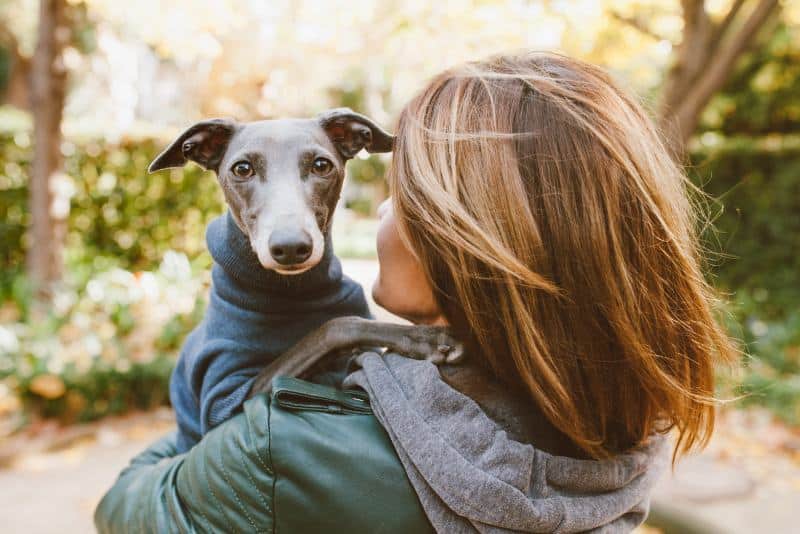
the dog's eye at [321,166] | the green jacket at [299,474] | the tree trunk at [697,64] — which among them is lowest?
the green jacket at [299,474]

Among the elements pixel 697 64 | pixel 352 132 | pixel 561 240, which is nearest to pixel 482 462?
pixel 561 240

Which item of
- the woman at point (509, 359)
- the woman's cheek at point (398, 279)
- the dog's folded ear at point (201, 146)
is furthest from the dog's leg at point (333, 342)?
the dog's folded ear at point (201, 146)

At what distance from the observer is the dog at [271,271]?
156 cm

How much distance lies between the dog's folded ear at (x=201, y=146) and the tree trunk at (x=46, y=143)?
4.38 metres

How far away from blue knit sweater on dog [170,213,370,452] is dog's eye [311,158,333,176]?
180mm

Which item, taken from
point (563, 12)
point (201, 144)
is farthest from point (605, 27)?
point (201, 144)

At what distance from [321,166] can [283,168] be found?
0.10 metres

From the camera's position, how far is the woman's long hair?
1.12m

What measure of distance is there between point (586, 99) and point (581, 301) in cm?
34

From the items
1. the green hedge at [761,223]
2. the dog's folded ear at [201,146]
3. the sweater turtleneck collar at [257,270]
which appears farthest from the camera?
the green hedge at [761,223]

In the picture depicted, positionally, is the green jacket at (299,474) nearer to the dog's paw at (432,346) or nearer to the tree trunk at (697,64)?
the dog's paw at (432,346)

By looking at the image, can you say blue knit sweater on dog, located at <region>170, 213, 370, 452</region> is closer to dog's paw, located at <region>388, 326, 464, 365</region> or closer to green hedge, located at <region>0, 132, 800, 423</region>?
dog's paw, located at <region>388, 326, 464, 365</region>

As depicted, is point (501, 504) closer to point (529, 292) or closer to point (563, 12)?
point (529, 292)

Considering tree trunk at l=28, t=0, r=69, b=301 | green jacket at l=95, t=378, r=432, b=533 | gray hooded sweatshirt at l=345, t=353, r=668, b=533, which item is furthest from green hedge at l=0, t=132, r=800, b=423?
gray hooded sweatshirt at l=345, t=353, r=668, b=533
